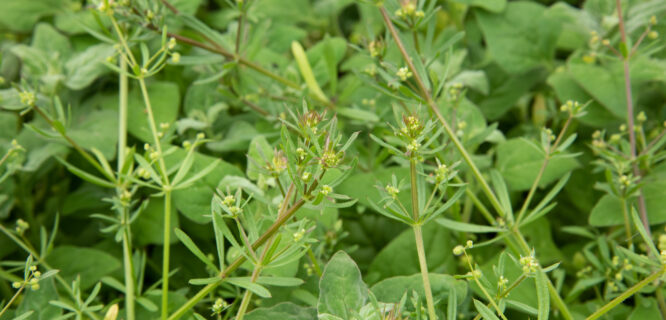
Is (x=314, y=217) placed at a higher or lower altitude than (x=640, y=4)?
lower

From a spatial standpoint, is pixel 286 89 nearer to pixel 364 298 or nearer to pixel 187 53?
pixel 187 53

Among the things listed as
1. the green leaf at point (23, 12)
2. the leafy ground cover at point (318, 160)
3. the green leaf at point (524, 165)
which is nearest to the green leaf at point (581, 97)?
the leafy ground cover at point (318, 160)

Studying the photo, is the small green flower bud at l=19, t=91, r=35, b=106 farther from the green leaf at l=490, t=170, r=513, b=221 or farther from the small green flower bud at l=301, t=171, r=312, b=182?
the green leaf at l=490, t=170, r=513, b=221

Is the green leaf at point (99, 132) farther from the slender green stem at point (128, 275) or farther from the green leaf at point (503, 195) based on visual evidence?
the green leaf at point (503, 195)

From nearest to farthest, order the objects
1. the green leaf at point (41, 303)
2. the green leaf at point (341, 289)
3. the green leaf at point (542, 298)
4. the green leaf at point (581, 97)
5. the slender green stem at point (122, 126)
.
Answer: the green leaf at point (542, 298)
the green leaf at point (341, 289)
the green leaf at point (41, 303)
the slender green stem at point (122, 126)
the green leaf at point (581, 97)

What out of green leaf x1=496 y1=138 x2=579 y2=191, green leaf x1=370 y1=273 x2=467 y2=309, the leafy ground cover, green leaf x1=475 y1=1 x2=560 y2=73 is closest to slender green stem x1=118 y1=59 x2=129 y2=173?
the leafy ground cover

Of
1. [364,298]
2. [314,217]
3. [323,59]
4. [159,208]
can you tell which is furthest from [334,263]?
[323,59]

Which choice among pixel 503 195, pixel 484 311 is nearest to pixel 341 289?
pixel 484 311
